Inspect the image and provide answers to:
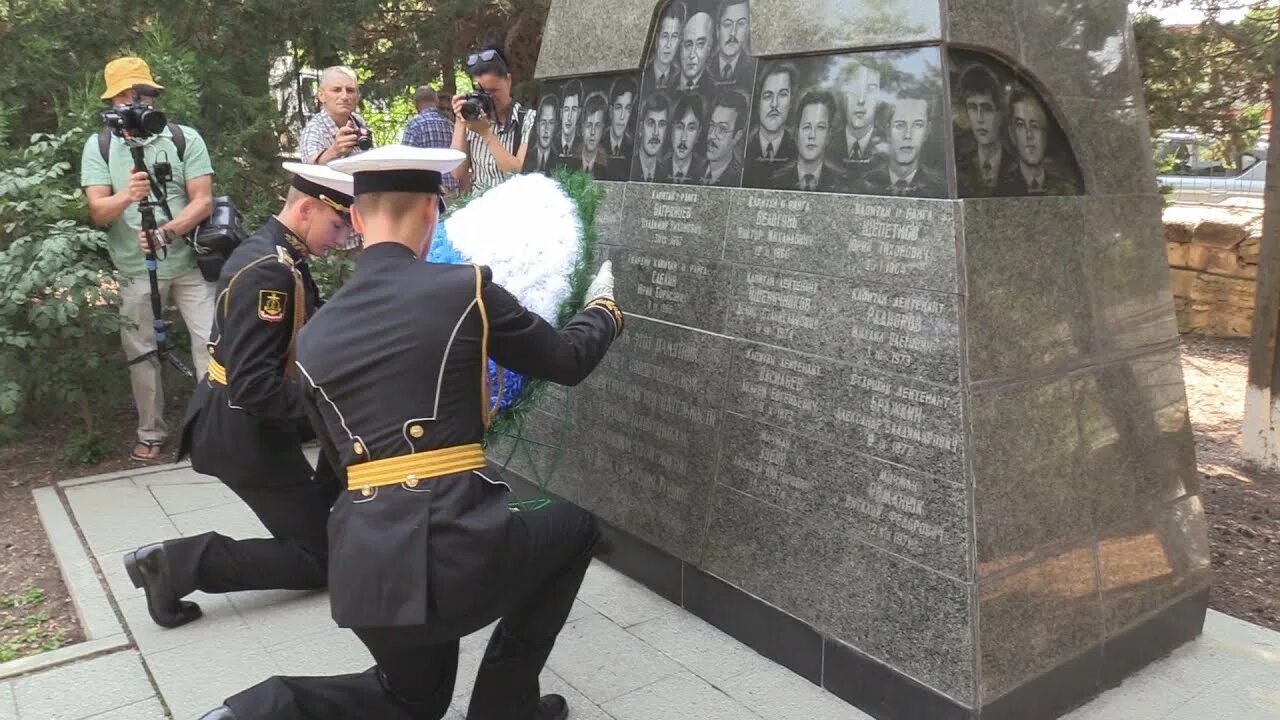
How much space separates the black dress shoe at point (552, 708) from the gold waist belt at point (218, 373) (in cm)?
177

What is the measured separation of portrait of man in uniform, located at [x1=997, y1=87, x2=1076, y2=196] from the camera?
3232mm

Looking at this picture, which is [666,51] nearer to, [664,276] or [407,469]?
[664,276]

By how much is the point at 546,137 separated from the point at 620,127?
28.7 inches

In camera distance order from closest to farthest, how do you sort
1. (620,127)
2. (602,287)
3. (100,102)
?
(602,287)
(620,127)
(100,102)

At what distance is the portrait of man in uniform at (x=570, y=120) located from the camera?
493 cm

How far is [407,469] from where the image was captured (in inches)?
101

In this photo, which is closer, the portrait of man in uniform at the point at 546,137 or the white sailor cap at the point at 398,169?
the white sailor cap at the point at 398,169

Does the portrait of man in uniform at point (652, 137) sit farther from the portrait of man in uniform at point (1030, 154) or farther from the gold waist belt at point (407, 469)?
the gold waist belt at point (407, 469)

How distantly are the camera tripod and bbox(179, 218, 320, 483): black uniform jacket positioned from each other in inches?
85.0

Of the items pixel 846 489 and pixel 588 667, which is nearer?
pixel 846 489

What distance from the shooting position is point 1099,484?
3.36 meters

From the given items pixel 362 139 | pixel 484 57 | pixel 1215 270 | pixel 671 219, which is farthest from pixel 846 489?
pixel 1215 270

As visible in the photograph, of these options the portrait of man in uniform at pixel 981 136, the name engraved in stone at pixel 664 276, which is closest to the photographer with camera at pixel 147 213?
the name engraved in stone at pixel 664 276

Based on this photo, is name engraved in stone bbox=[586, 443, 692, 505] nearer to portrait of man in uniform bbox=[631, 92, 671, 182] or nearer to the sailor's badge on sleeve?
portrait of man in uniform bbox=[631, 92, 671, 182]
